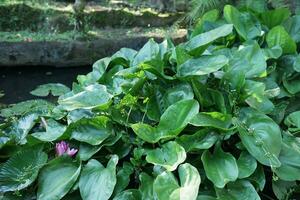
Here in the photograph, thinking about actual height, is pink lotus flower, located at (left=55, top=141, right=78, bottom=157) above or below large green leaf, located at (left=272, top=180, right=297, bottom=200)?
above

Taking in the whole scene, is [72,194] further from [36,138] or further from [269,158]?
[269,158]

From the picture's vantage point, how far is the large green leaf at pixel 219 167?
1416mm

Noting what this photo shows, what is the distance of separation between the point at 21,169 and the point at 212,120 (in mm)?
740

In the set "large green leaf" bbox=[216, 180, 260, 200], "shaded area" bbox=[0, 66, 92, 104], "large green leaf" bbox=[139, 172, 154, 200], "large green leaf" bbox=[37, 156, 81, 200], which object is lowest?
"shaded area" bbox=[0, 66, 92, 104]

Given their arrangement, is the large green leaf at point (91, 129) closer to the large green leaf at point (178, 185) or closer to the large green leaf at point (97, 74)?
the large green leaf at point (178, 185)

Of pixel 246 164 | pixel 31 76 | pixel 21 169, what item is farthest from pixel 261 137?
pixel 31 76

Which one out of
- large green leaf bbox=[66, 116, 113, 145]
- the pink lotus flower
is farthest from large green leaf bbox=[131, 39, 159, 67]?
the pink lotus flower

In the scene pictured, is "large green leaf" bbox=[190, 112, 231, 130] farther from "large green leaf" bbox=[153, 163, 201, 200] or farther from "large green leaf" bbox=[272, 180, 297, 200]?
"large green leaf" bbox=[272, 180, 297, 200]

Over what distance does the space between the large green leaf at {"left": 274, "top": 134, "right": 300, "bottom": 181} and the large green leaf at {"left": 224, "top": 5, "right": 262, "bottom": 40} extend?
0.85m

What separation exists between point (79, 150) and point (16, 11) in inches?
118

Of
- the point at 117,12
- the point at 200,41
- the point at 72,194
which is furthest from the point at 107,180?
the point at 117,12

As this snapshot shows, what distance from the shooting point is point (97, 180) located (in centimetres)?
146

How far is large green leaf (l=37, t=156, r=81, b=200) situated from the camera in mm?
1470

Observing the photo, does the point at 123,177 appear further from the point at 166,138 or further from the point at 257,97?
the point at 257,97
